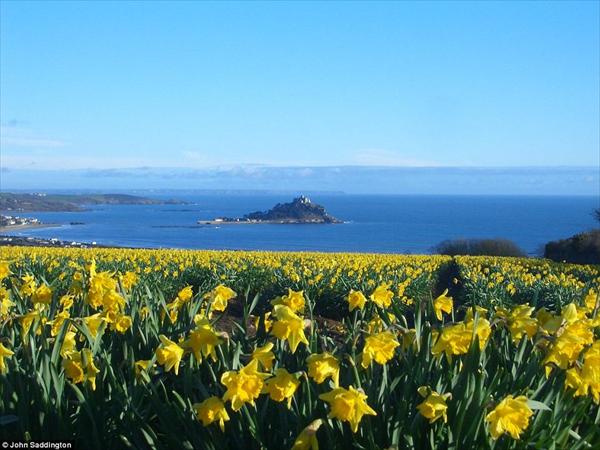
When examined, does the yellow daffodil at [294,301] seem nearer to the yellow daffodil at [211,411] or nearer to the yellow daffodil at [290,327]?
the yellow daffodil at [290,327]

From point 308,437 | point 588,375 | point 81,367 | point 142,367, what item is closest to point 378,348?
point 308,437

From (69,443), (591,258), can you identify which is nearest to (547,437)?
(69,443)

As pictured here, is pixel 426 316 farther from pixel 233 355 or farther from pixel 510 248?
pixel 510 248

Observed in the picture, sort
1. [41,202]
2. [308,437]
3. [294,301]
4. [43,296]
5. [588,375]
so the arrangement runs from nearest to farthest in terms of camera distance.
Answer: [308,437] → [588,375] → [294,301] → [43,296] → [41,202]

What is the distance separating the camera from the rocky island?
3880 inches

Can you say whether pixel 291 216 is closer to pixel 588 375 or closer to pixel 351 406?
pixel 588 375

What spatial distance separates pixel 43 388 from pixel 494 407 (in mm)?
1678

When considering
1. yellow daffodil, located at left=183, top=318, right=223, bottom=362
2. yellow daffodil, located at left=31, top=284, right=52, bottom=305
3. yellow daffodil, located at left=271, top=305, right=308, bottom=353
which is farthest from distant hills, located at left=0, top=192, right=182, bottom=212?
yellow daffodil, located at left=271, top=305, right=308, bottom=353

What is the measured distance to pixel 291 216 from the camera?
10125 cm

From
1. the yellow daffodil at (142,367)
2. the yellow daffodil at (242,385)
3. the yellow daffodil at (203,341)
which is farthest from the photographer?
the yellow daffodil at (142,367)

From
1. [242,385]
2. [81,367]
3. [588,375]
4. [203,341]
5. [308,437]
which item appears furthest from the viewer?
[81,367]

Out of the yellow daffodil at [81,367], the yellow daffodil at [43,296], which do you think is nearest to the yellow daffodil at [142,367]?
the yellow daffodil at [81,367]

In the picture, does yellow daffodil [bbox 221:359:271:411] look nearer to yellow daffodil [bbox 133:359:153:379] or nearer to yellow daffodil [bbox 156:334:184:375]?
yellow daffodil [bbox 156:334:184:375]

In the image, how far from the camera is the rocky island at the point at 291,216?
98562mm
